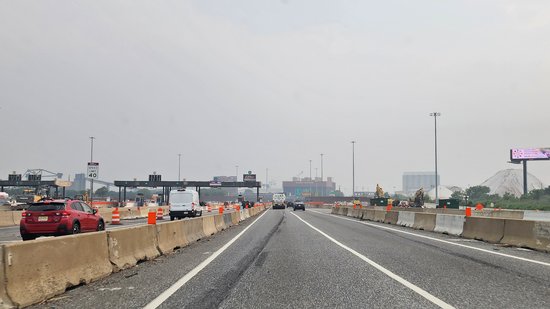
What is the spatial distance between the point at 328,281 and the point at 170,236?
734 cm

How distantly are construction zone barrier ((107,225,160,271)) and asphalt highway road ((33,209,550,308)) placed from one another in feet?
0.94

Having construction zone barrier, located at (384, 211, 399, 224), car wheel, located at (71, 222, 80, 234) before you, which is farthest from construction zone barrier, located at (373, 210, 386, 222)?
car wheel, located at (71, 222, 80, 234)

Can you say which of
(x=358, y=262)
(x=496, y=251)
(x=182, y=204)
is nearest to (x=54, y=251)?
(x=358, y=262)

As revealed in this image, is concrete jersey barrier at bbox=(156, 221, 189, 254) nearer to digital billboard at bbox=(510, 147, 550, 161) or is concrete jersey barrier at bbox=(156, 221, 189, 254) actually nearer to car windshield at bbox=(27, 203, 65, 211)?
car windshield at bbox=(27, 203, 65, 211)

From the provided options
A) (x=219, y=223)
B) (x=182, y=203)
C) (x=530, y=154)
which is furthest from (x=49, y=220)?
(x=530, y=154)

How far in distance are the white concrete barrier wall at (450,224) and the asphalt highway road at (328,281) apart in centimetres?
660

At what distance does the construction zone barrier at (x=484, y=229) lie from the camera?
17.8 metres

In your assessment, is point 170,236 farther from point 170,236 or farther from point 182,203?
point 182,203

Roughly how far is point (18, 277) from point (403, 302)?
5.45 meters

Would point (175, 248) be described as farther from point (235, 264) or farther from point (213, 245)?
point (235, 264)

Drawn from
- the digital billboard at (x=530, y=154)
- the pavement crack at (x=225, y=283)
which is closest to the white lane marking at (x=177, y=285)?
the pavement crack at (x=225, y=283)

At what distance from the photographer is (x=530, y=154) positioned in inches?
3716

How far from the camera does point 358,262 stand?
469 inches

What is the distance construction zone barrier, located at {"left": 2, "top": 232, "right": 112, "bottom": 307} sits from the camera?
6.86 meters
